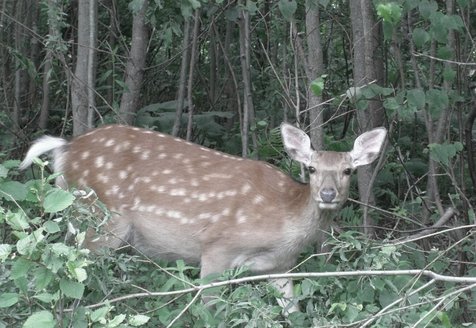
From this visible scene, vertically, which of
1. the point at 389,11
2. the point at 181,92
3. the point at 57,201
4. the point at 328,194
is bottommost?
the point at 328,194

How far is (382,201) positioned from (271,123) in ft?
4.24

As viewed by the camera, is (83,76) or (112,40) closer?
(83,76)

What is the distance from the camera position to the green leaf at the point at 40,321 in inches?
163

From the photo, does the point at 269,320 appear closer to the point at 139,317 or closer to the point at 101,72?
the point at 139,317

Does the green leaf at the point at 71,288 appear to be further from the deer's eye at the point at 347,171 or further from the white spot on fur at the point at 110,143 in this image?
the white spot on fur at the point at 110,143

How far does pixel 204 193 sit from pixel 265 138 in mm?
1724

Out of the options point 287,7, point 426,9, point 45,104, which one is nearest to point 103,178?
point 287,7

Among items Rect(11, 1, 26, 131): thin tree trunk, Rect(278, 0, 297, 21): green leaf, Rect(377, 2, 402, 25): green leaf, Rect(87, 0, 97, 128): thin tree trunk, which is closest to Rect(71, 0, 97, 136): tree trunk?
Rect(87, 0, 97, 128): thin tree trunk

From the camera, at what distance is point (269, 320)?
459 cm

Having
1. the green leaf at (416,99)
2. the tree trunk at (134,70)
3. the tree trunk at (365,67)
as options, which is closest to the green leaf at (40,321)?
the green leaf at (416,99)

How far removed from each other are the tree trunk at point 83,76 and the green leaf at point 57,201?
366 centimetres

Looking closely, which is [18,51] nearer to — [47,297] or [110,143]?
[110,143]

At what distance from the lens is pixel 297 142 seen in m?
6.40

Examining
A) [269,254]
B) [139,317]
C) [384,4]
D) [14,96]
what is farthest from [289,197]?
[14,96]
